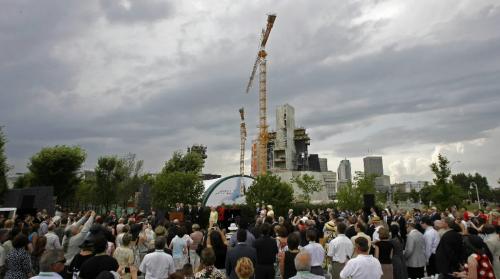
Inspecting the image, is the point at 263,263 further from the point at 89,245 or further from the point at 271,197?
the point at 271,197

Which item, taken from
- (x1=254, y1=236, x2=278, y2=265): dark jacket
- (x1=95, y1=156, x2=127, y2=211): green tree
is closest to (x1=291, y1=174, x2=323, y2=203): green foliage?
Answer: (x1=95, y1=156, x2=127, y2=211): green tree

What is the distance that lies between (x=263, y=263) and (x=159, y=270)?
2347mm

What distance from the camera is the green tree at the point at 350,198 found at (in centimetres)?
5038

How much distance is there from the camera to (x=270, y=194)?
44.8m

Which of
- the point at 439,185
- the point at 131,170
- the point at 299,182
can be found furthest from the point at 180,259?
the point at 299,182

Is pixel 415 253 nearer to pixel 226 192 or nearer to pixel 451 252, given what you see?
pixel 451 252

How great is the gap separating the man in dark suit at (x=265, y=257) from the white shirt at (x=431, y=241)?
18.0ft

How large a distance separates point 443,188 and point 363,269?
2950cm

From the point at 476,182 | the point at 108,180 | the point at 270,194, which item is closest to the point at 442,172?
the point at 270,194

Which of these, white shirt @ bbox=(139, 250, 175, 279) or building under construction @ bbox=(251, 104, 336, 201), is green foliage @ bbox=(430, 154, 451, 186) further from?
building under construction @ bbox=(251, 104, 336, 201)

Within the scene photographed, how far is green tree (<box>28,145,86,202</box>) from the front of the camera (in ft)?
131

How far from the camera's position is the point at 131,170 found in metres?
47.2

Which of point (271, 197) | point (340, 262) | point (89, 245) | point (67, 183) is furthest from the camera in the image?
point (271, 197)

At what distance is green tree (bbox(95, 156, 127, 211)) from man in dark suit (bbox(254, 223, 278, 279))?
3689 centimetres
